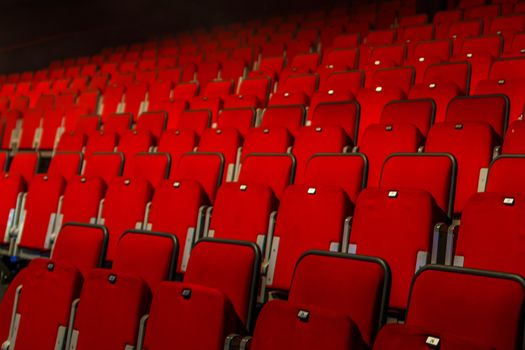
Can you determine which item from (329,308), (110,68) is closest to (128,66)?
(110,68)

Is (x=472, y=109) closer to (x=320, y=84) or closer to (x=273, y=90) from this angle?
(x=320, y=84)

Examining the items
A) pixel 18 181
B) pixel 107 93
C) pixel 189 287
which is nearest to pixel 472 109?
pixel 189 287

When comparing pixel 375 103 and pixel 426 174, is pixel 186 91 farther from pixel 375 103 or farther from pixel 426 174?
pixel 426 174

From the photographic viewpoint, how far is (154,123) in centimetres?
113

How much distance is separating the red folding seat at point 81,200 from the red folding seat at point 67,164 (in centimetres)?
14

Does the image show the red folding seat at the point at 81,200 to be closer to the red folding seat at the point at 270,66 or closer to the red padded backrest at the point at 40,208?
the red padded backrest at the point at 40,208

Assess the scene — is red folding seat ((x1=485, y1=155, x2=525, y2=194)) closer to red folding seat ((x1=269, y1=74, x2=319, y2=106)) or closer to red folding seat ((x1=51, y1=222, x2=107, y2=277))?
red folding seat ((x1=51, y1=222, x2=107, y2=277))

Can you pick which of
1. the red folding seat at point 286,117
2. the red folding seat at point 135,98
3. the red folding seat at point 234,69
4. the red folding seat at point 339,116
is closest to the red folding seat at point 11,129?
the red folding seat at point 135,98

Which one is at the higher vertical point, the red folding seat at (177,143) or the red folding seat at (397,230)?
the red folding seat at (177,143)

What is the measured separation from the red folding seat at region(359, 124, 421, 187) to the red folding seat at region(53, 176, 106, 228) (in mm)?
388

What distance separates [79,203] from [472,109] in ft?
1.88

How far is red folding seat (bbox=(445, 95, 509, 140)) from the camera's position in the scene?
731mm

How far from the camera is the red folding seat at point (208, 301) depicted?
1.38 ft

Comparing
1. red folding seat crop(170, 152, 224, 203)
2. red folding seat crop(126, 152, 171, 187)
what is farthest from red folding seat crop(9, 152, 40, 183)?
red folding seat crop(170, 152, 224, 203)
